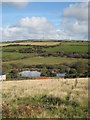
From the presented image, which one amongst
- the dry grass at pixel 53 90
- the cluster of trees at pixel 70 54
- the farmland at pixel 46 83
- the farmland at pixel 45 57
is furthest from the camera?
the cluster of trees at pixel 70 54

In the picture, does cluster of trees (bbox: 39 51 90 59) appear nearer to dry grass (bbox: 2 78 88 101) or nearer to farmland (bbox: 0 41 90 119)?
farmland (bbox: 0 41 90 119)

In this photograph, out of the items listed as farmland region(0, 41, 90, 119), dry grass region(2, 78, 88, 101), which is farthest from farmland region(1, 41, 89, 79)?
dry grass region(2, 78, 88, 101)

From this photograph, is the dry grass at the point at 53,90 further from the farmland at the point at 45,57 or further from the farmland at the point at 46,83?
the farmland at the point at 45,57

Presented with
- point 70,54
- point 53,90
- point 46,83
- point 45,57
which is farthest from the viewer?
point 45,57

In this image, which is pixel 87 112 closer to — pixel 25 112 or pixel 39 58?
pixel 25 112

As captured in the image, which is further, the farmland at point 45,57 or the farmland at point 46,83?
the farmland at point 45,57

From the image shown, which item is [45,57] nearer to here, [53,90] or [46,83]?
[46,83]

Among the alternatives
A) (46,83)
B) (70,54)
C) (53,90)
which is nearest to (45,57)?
(70,54)

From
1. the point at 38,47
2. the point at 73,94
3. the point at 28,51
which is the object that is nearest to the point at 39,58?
the point at 28,51

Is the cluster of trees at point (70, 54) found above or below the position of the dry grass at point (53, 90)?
above

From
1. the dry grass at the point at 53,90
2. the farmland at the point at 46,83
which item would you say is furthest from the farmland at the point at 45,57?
the dry grass at the point at 53,90

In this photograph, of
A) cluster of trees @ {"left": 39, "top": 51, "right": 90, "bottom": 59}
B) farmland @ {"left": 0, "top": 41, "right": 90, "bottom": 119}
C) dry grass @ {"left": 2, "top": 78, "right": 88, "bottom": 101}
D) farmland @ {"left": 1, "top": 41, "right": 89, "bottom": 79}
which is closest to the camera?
farmland @ {"left": 0, "top": 41, "right": 90, "bottom": 119}

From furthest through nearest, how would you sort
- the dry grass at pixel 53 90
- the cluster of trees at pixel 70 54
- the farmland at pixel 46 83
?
the cluster of trees at pixel 70 54
the dry grass at pixel 53 90
the farmland at pixel 46 83
